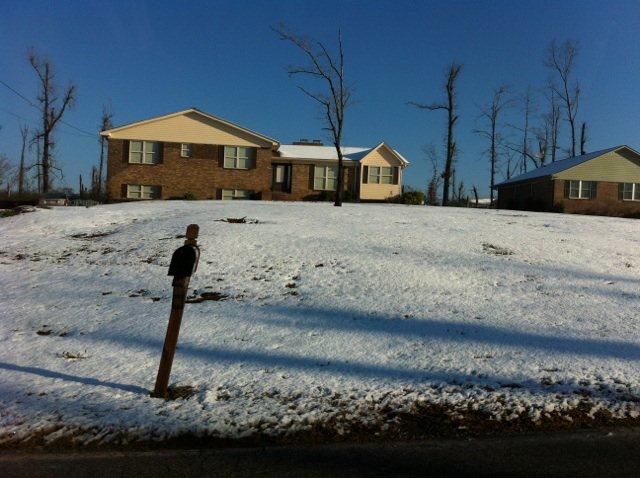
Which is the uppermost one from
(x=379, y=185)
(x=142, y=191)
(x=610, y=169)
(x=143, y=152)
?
(x=610, y=169)

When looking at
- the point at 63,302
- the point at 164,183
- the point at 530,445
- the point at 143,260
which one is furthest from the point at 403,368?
the point at 164,183

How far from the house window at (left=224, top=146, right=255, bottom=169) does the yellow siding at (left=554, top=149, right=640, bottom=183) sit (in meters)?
21.2

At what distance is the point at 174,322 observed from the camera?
443 centimetres

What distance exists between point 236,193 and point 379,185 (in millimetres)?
10414

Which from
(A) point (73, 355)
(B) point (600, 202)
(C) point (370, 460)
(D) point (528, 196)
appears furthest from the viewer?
(D) point (528, 196)

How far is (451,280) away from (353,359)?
3871 mm

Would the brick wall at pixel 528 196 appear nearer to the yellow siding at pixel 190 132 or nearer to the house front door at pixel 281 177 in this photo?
the house front door at pixel 281 177

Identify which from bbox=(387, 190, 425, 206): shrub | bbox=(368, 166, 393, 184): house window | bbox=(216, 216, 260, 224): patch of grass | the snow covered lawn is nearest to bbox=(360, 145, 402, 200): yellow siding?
bbox=(368, 166, 393, 184): house window

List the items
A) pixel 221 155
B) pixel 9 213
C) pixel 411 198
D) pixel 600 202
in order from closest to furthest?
pixel 9 213 < pixel 221 155 < pixel 411 198 < pixel 600 202

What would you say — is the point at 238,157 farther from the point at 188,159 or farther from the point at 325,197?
the point at 325,197

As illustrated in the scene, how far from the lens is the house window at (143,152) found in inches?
1247

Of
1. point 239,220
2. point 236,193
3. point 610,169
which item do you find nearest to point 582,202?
point 610,169

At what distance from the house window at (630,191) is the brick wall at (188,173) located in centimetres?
2508

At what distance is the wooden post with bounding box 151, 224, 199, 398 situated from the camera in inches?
173
